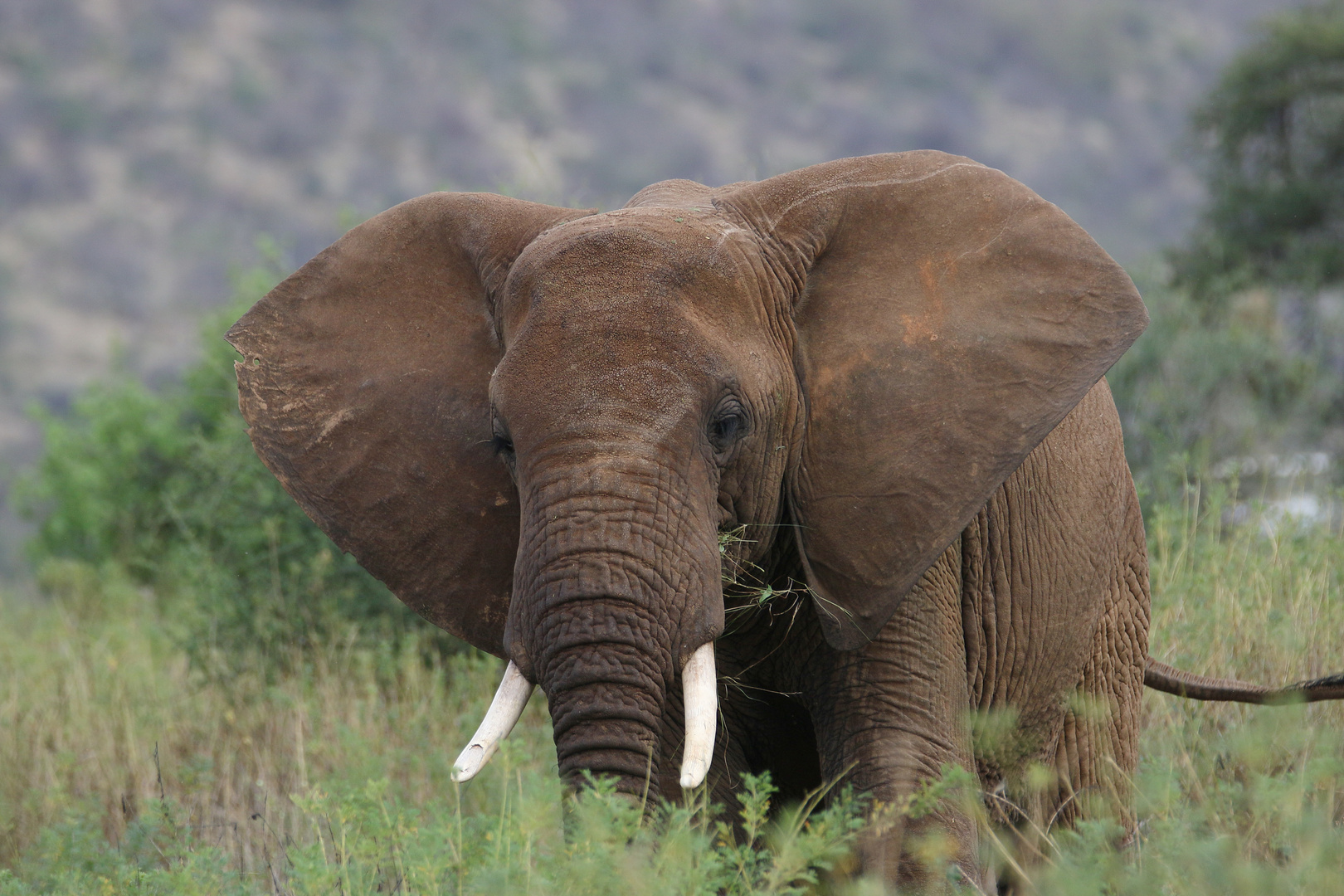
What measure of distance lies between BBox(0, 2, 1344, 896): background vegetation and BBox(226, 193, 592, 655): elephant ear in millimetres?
628

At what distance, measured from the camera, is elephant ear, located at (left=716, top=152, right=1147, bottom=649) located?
12.3ft

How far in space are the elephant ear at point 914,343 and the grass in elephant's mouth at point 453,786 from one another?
64 cm

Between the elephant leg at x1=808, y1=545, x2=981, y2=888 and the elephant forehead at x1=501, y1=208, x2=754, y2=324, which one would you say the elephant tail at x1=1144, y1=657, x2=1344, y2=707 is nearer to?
the elephant leg at x1=808, y1=545, x2=981, y2=888

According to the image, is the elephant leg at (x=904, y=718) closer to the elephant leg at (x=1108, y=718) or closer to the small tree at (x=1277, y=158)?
the elephant leg at (x=1108, y=718)

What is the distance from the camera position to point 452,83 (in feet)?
229

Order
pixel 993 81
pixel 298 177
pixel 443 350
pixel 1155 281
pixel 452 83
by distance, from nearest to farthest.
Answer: pixel 443 350, pixel 1155 281, pixel 298 177, pixel 452 83, pixel 993 81

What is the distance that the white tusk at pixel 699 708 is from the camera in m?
3.28

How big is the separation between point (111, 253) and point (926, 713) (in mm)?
48512

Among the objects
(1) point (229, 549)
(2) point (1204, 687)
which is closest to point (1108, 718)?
(2) point (1204, 687)

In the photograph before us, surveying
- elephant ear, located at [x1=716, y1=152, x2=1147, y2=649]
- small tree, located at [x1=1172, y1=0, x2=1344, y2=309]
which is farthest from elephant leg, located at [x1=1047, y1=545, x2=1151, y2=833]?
small tree, located at [x1=1172, y1=0, x2=1344, y2=309]

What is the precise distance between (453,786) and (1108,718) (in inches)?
91.3

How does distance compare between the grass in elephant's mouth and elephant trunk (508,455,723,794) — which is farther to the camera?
elephant trunk (508,455,723,794)

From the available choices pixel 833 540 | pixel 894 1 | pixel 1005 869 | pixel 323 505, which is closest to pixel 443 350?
pixel 323 505

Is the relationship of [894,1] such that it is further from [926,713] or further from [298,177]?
[926,713]
